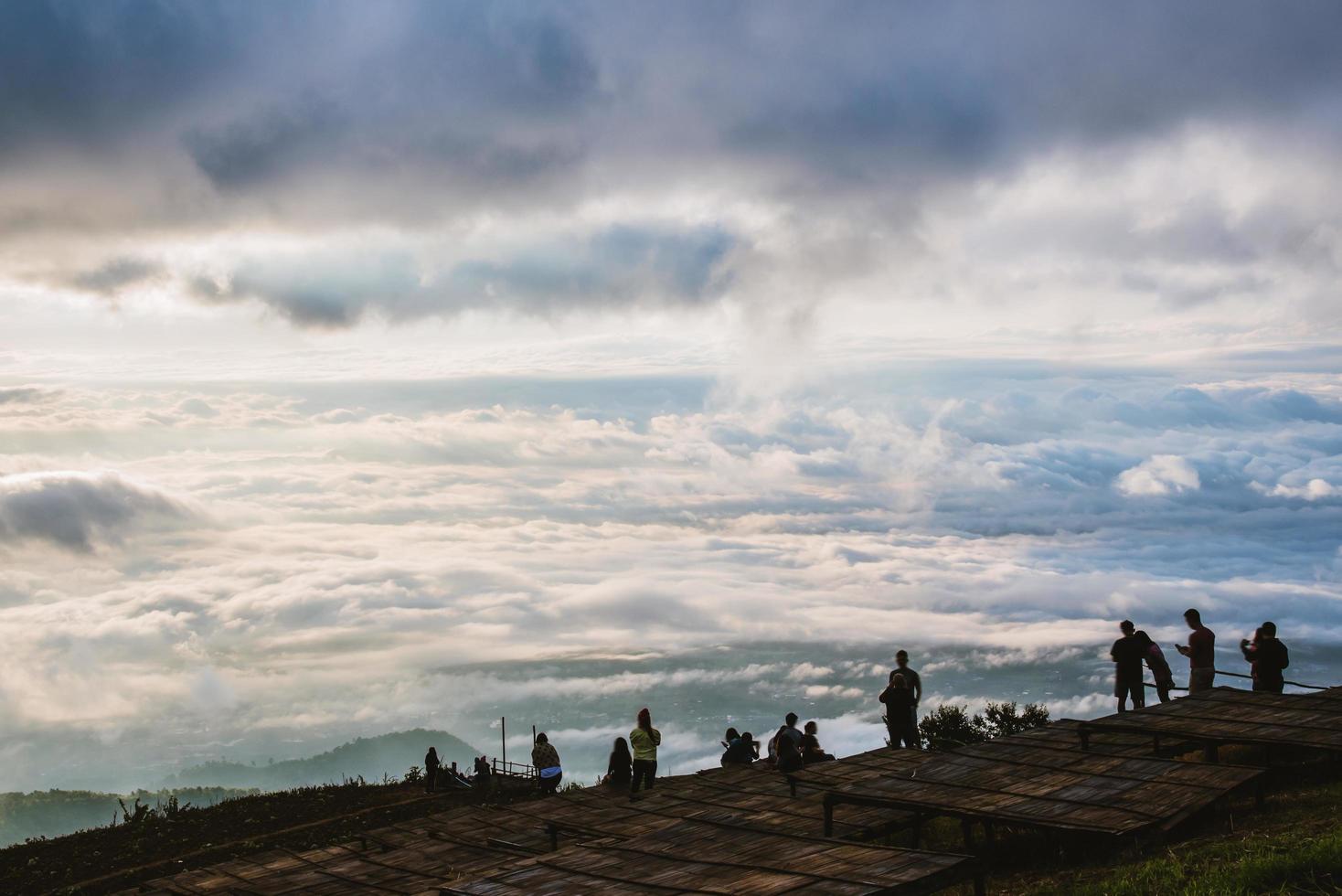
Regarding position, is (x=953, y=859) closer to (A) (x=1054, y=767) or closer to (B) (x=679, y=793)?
(A) (x=1054, y=767)

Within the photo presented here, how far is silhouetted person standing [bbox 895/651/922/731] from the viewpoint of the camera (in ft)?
80.9

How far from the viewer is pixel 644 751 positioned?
2402cm

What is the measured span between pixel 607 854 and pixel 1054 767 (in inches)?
307

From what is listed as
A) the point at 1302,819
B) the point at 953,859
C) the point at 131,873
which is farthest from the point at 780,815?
the point at 131,873

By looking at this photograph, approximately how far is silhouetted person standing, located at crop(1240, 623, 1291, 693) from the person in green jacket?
13.3 metres

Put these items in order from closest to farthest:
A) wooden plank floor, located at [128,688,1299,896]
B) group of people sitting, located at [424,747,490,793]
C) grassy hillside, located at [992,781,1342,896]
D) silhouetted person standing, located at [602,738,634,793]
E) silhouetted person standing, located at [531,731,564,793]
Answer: grassy hillside, located at [992,781,1342,896]
wooden plank floor, located at [128,688,1299,896]
silhouetted person standing, located at [602,738,634,793]
silhouetted person standing, located at [531,731,564,793]
group of people sitting, located at [424,747,490,793]

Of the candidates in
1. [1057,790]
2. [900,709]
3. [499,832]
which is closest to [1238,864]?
[1057,790]

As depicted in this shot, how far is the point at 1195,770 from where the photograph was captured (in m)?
15.9

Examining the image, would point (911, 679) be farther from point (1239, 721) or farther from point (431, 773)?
point (431, 773)

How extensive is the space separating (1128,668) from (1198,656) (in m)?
1.65

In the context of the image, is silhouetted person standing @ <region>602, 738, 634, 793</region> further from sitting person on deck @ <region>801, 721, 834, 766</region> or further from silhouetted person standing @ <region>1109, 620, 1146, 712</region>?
silhouetted person standing @ <region>1109, 620, 1146, 712</region>

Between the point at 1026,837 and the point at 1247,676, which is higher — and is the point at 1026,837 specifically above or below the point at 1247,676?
below

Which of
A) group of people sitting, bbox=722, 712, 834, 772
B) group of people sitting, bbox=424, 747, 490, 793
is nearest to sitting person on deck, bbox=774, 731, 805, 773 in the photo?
group of people sitting, bbox=722, 712, 834, 772

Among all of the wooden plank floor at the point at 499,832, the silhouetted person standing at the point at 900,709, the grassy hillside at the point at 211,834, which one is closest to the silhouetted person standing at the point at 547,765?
the grassy hillside at the point at 211,834
